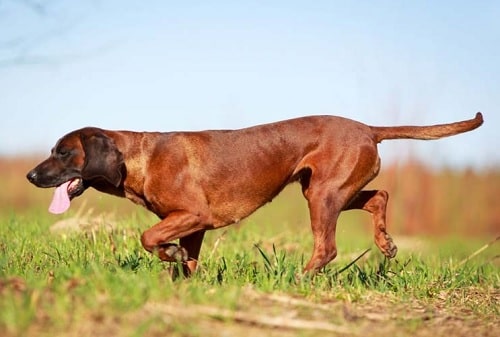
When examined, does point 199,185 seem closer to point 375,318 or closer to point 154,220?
point 375,318

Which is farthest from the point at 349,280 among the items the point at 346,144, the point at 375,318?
the point at 375,318

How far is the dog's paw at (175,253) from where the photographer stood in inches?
248

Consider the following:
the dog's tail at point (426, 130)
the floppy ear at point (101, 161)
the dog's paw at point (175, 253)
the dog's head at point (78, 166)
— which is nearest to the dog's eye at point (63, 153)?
the dog's head at point (78, 166)

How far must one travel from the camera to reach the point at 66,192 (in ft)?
22.1

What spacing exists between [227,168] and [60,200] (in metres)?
1.43

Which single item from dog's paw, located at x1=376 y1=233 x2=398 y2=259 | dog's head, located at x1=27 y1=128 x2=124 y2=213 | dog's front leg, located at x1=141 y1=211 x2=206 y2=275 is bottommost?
dog's paw, located at x1=376 y1=233 x2=398 y2=259

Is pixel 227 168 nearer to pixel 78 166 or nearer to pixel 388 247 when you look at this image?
pixel 78 166

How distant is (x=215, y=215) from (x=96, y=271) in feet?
6.93

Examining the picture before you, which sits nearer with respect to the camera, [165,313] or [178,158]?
[165,313]

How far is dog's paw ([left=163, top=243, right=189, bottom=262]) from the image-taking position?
248 inches

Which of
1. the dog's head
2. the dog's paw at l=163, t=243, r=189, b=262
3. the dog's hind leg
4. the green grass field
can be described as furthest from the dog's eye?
the dog's hind leg

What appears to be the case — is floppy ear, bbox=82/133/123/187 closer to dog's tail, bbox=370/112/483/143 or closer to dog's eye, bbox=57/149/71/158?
dog's eye, bbox=57/149/71/158

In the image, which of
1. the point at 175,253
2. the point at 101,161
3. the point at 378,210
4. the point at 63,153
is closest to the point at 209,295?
the point at 175,253

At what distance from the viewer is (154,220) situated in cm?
1007
